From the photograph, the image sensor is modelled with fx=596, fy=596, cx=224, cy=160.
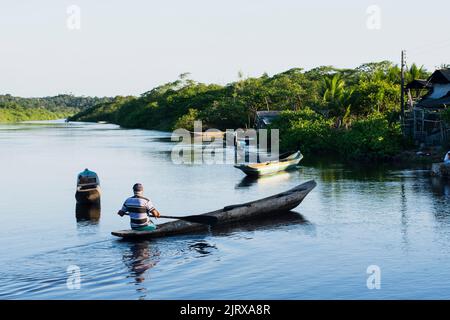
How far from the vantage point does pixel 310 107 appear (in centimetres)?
7038

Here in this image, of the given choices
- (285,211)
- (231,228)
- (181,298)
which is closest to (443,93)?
(285,211)

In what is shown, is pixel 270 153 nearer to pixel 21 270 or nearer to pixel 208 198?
pixel 208 198

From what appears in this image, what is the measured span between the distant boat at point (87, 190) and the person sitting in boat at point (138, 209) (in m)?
8.79

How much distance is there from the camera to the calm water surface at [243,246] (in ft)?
49.7

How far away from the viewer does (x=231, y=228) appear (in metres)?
21.5

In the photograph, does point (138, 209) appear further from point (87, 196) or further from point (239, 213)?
point (87, 196)

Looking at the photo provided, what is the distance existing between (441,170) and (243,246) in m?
19.2

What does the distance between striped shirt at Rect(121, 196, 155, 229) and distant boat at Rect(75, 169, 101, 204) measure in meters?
8.82

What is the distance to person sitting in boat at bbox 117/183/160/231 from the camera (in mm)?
18125

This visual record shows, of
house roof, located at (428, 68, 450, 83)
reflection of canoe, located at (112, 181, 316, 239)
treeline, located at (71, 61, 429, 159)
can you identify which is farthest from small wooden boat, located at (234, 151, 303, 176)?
house roof, located at (428, 68, 450, 83)

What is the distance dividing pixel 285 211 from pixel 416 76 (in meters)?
45.6

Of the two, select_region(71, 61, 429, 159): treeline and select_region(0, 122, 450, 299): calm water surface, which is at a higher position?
select_region(71, 61, 429, 159): treeline

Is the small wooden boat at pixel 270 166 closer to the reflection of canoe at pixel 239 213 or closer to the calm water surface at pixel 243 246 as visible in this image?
the calm water surface at pixel 243 246

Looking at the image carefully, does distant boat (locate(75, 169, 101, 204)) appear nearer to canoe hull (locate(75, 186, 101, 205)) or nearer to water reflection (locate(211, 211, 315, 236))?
canoe hull (locate(75, 186, 101, 205))
